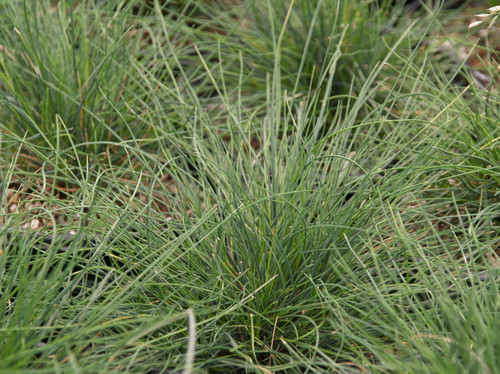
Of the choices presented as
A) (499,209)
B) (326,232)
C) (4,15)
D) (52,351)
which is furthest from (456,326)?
(4,15)

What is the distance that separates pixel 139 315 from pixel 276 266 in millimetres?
326

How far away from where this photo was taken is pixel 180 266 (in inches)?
50.9

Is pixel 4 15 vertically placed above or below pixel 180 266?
above

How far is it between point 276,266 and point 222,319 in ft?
0.59

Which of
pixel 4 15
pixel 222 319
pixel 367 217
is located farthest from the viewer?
pixel 4 15

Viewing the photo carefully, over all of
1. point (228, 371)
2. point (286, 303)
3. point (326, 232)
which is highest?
point (326, 232)

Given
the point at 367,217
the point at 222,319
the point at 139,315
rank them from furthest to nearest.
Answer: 1. the point at 367,217
2. the point at 222,319
3. the point at 139,315

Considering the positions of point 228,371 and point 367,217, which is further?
point 367,217

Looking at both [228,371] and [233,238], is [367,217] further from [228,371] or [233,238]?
[228,371]

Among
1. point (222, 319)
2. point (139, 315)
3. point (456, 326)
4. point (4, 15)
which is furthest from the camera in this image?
point (4, 15)

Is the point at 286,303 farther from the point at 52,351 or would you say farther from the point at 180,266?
the point at 52,351

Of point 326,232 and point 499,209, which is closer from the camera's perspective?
point 326,232

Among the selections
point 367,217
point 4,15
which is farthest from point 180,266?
point 4,15

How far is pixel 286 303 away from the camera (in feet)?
4.13
